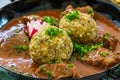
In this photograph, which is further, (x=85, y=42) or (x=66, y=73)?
(x=85, y=42)

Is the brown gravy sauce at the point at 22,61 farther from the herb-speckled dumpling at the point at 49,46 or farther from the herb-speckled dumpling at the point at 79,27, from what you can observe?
the herb-speckled dumpling at the point at 79,27

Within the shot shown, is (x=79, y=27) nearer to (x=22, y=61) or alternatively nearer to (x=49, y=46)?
(x=49, y=46)

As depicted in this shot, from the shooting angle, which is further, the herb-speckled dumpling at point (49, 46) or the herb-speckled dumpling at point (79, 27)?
the herb-speckled dumpling at point (79, 27)

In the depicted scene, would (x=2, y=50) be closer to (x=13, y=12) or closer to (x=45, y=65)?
(x=45, y=65)

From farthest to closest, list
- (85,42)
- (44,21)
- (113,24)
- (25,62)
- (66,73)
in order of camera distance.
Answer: (113,24) < (44,21) < (85,42) < (25,62) < (66,73)

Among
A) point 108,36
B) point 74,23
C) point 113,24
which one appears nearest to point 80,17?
point 74,23

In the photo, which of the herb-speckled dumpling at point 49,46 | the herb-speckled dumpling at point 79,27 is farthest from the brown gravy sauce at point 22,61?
the herb-speckled dumpling at point 79,27

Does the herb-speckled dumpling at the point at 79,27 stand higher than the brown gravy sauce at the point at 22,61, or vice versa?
the herb-speckled dumpling at the point at 79,27

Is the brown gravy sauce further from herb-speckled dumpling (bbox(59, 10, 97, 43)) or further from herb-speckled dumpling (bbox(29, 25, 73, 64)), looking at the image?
herb-speckled dumpling (bbox(59, 10, 97, 43))
